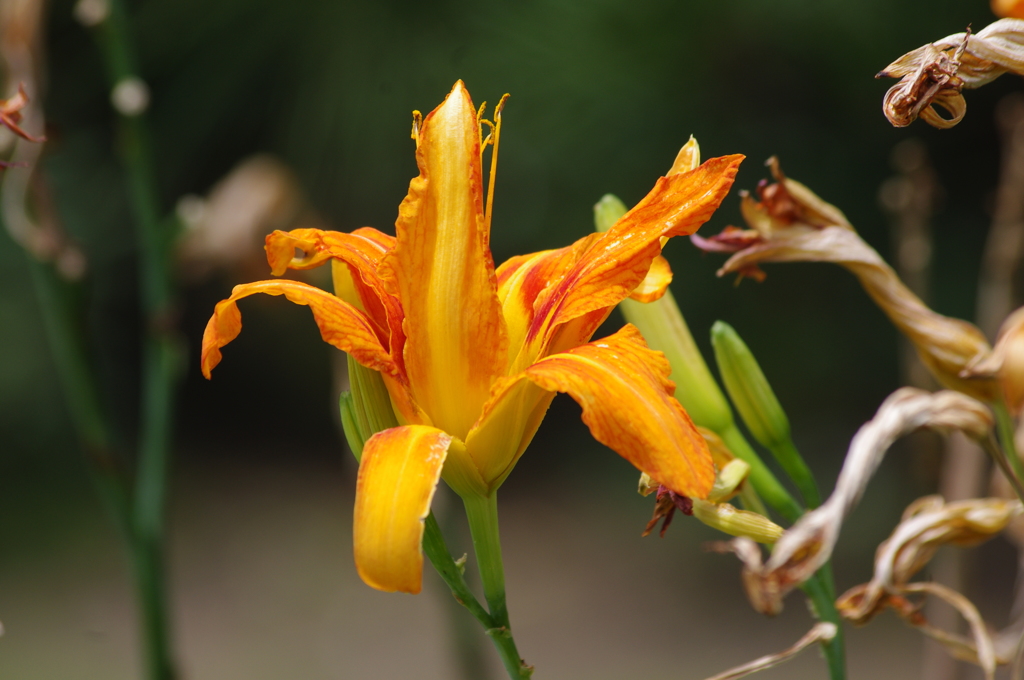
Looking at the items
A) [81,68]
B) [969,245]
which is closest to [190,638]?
[81,68]

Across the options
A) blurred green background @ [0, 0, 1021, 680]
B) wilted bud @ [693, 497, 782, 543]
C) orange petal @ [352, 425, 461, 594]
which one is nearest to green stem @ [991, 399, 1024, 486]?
wilted bud @ [693, 497, 782, 543]

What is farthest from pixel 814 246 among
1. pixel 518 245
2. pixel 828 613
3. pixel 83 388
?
pixel 518 245

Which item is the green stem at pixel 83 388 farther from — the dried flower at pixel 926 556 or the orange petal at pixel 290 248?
the dried flower at pixel 926 556

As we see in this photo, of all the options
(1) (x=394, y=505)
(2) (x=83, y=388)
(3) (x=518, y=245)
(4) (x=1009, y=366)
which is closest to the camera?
(1) (x=394, y=505)

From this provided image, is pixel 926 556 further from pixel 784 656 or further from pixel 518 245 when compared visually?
pixel 518 245

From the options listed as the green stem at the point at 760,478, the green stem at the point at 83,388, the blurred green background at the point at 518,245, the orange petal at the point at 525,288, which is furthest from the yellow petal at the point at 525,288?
the blurred green background at the point at 518,245

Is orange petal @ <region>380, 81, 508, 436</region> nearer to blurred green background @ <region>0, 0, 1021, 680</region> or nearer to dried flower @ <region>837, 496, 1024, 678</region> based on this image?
dried flower @ <region>837, 496, 1024, 678</region>
